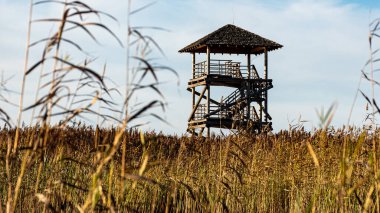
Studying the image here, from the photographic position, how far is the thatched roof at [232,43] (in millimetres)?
28344

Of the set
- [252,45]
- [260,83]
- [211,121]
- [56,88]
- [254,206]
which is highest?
[252,45]

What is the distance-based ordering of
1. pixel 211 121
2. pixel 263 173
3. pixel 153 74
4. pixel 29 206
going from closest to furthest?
pixel 153 74 → pixel 29 206 → pixel 263 173 → pixel 211 121

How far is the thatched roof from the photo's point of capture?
2834 cm

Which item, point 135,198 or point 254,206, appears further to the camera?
point 254,206

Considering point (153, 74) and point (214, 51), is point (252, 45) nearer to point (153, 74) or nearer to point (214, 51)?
point (214, 51)

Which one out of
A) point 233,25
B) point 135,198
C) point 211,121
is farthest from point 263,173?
point 233,25

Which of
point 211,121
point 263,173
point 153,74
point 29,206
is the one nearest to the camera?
point 153,74

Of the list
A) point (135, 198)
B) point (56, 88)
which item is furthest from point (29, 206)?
point (56, 88)

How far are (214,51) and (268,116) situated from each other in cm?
464

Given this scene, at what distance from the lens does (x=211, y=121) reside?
27.0 m

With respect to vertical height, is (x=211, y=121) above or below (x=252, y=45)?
below

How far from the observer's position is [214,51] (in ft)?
99.0

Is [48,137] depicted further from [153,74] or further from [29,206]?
[29,206]

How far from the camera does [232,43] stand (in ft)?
92.5
